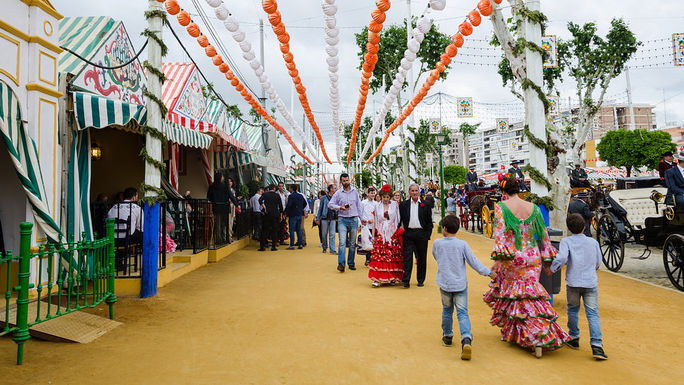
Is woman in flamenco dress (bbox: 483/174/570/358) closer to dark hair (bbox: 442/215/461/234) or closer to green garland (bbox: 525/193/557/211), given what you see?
dark hair (bbox: 442/215/461/234)

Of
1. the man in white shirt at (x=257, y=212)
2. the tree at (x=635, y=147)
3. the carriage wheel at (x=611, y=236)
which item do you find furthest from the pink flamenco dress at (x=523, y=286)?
the tree at (x=635, y=147)

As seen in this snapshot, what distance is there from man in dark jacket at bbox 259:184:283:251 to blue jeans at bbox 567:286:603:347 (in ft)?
30.4

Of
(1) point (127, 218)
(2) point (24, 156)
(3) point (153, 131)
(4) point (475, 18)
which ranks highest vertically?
(4) point (475, 18)

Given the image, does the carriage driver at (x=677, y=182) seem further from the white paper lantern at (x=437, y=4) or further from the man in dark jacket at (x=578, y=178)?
the man in dark jacket at (x=578, y=178)

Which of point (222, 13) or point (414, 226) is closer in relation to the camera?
point (222, 13)

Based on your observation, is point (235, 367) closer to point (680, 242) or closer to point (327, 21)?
point (327, 21)

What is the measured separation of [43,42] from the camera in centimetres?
598

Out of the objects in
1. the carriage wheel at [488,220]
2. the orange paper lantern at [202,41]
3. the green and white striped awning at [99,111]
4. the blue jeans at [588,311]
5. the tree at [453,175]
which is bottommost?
the blue jeans at [588,311]

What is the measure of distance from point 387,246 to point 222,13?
188 inches

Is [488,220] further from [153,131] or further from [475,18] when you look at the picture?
[153,131]

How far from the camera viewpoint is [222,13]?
6.85 meters

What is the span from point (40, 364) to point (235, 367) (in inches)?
69.6

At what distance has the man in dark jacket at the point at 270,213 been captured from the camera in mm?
12625

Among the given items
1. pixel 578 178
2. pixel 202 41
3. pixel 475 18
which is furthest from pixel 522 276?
pixel 578 178
